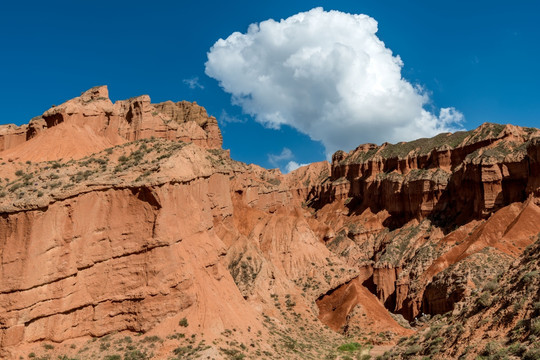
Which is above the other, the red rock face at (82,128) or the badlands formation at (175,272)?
the red rock face at (82,128)

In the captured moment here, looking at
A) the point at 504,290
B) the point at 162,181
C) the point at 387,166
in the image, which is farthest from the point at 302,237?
the point at 387,166

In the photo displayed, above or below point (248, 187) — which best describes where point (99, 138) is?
below

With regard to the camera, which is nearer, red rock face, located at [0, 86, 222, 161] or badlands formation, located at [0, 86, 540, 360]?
badlands formation, located at [0, 86, 540, 360]

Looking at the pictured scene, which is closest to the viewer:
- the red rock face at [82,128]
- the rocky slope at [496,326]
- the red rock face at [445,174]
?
the rocky slope at [496,326]

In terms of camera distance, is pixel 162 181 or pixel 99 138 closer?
pixel 162 181

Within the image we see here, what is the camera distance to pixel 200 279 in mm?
27484

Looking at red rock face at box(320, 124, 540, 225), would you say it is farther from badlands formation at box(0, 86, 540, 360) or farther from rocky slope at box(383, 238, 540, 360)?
rocky slope at box(383, 238, 540, 360)

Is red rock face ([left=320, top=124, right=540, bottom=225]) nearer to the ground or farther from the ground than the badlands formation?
farther from the ground

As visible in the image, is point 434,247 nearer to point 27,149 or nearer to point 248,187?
point 248,187

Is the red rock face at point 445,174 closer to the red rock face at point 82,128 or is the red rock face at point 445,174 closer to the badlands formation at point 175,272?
the badlands formation at point 175,272

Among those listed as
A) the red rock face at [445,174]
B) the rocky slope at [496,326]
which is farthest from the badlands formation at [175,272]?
the red rock face at [445,174]

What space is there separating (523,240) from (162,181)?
5116 cm

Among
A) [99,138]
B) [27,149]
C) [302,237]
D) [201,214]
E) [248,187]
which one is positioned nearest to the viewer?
[201,214]

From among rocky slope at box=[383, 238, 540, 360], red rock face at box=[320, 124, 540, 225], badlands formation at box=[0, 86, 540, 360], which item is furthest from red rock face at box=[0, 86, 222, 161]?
red rock face at box=[320, 124, 540, 225]
